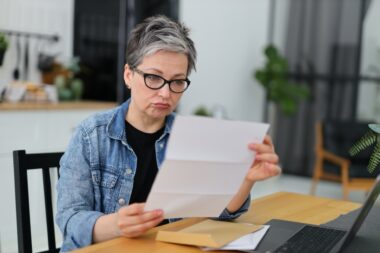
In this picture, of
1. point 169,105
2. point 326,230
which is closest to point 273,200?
point 326,230

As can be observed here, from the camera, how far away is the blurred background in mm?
4070

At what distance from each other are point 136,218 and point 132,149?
360 millimetres

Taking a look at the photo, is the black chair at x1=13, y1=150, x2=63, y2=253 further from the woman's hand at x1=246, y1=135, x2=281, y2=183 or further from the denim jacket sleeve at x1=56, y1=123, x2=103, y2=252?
the woman's hand at x1=246, y1=135, x2=281, y2=183

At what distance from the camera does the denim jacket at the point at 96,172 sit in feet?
4.45

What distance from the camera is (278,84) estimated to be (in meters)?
6.05

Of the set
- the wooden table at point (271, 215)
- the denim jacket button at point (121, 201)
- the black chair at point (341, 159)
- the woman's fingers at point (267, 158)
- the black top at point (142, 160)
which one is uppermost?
the woman's fingers at point (267, 158)

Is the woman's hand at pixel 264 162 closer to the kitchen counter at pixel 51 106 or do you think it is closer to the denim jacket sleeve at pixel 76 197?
the denim jacket sleeve at pixel 76 197

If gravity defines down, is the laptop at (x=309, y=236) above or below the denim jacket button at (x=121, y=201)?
below

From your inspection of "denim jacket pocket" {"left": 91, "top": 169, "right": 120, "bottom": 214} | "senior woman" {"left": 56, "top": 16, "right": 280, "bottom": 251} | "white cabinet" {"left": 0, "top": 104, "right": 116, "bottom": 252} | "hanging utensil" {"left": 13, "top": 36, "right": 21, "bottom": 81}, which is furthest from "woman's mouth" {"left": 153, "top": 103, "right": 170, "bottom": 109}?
"hanging utensil" {"left": 13, "top": 36, "right": 21, "bottom": 81}

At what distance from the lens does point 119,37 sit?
495cm

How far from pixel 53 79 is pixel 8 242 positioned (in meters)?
1.53

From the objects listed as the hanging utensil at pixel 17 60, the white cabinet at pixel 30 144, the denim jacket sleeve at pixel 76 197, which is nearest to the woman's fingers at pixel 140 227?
the denim jacket sleeve at pixel 76 197

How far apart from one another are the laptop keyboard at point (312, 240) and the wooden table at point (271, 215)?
160mm

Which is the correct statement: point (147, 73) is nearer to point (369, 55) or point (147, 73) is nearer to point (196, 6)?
point (196, 6)
